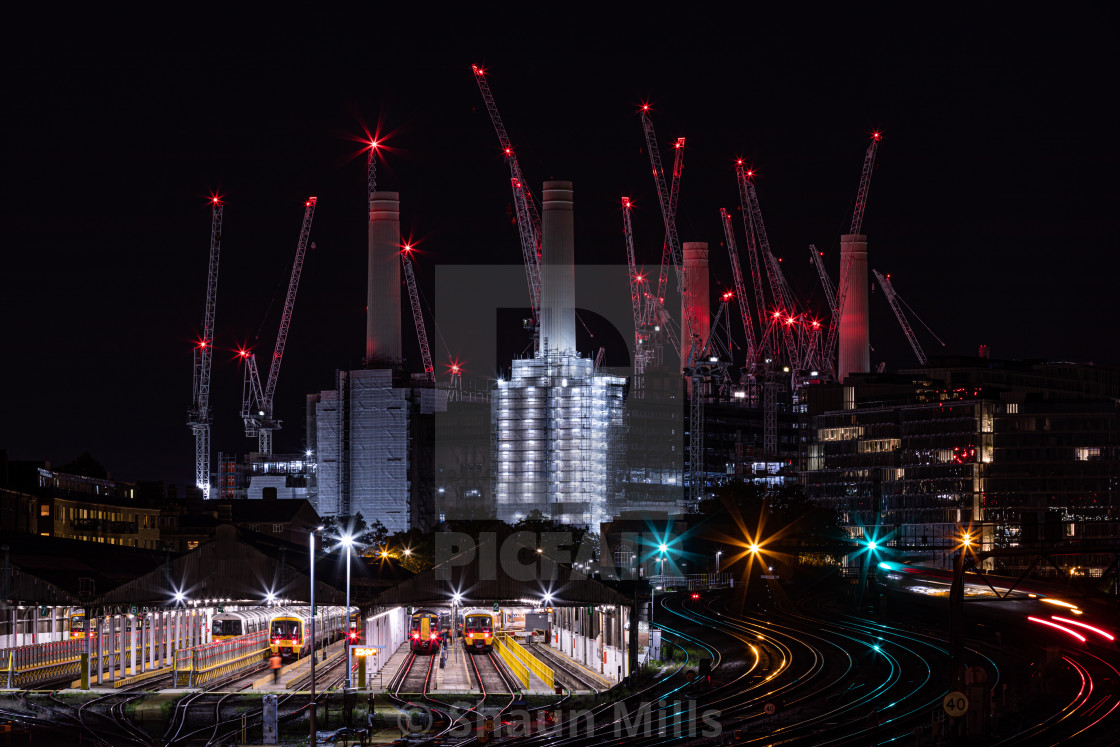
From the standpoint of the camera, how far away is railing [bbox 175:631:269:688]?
2864 inches

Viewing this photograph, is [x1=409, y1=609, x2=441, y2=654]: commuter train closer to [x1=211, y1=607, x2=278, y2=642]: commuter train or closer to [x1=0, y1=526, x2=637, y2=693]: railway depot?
[x1=0, y1=526, x2=637, y2=693]: railway depot

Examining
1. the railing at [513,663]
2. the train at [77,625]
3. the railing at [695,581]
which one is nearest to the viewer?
the railing at [513,663]

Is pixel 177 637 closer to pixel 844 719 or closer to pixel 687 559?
pixel 844 719

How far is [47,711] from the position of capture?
62.0 m

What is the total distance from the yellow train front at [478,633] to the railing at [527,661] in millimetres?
1330

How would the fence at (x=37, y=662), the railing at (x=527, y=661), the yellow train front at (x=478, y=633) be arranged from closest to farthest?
the fence at (x=37, y=662), the railing at (x=527, y=661), the yellow train front at (x=478, y=633)

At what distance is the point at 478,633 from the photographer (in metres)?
92.7

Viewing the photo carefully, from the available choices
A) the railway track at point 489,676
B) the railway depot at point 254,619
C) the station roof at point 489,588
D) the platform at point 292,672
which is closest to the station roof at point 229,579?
the railway depot at point 254,619

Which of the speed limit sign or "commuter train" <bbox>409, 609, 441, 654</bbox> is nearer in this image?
the speed limit sign

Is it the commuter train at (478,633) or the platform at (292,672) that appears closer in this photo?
the platform at (292,672)

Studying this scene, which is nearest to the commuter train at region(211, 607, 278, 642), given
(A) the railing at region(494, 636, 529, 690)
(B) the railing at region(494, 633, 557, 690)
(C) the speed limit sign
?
(A) the railing at region(494, 636, 529, 690)

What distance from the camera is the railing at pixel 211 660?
72750mm

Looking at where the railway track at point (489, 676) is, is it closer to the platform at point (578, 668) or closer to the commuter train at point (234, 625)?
the platform at point (578, 668)

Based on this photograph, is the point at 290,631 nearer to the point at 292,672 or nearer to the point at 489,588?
the point at 292,672
